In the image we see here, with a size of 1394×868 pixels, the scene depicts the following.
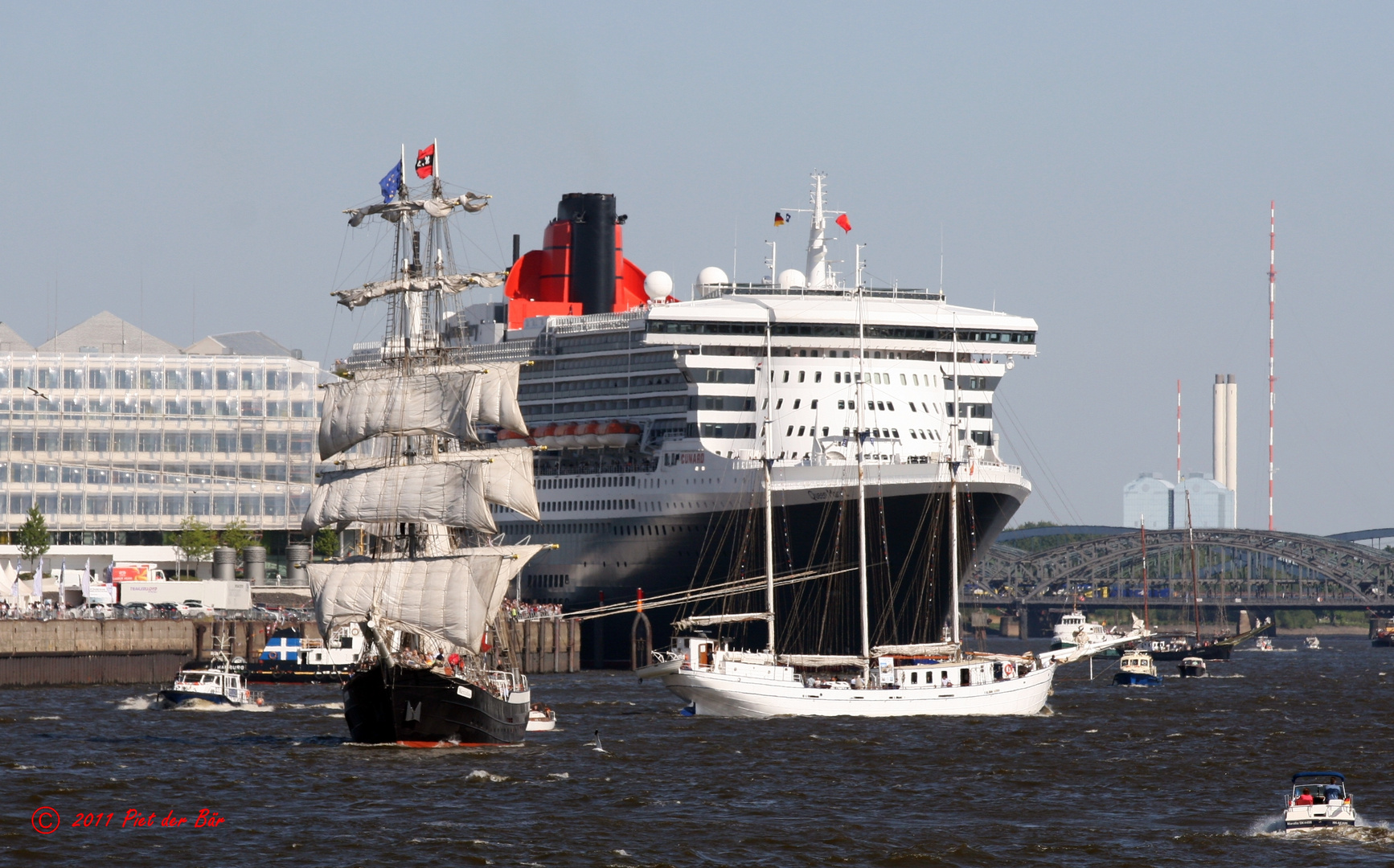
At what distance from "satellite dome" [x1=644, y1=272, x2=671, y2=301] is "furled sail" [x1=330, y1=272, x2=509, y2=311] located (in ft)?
147

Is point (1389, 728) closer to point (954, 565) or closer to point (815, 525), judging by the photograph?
point (954, 565)

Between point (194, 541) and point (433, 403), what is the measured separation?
7705cm

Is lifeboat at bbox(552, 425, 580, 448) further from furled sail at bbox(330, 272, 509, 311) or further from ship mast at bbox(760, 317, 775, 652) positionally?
furled sail at bbox(330, 272, 509, 311)

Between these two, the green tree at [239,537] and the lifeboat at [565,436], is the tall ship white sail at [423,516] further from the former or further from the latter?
the green tree at [239,537]

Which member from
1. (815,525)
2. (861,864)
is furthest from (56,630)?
(861,864)

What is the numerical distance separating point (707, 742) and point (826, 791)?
13.0 m

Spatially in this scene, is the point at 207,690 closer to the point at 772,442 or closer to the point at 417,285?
the point at 417,285

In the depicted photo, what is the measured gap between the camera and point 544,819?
4794cm

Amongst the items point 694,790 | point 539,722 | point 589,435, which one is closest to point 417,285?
point 539,722

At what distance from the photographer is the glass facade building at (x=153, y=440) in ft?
481

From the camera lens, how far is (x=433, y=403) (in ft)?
220

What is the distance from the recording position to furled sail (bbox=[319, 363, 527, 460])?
6675 cm

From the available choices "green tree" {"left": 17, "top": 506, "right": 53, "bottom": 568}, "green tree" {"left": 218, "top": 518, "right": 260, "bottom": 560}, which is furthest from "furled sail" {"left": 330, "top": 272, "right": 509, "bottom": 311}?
"green tree" {"left": 218, "top": 518, "right": 260, "bottom": 560}

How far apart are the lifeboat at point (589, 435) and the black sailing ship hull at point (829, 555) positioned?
4389 mm
